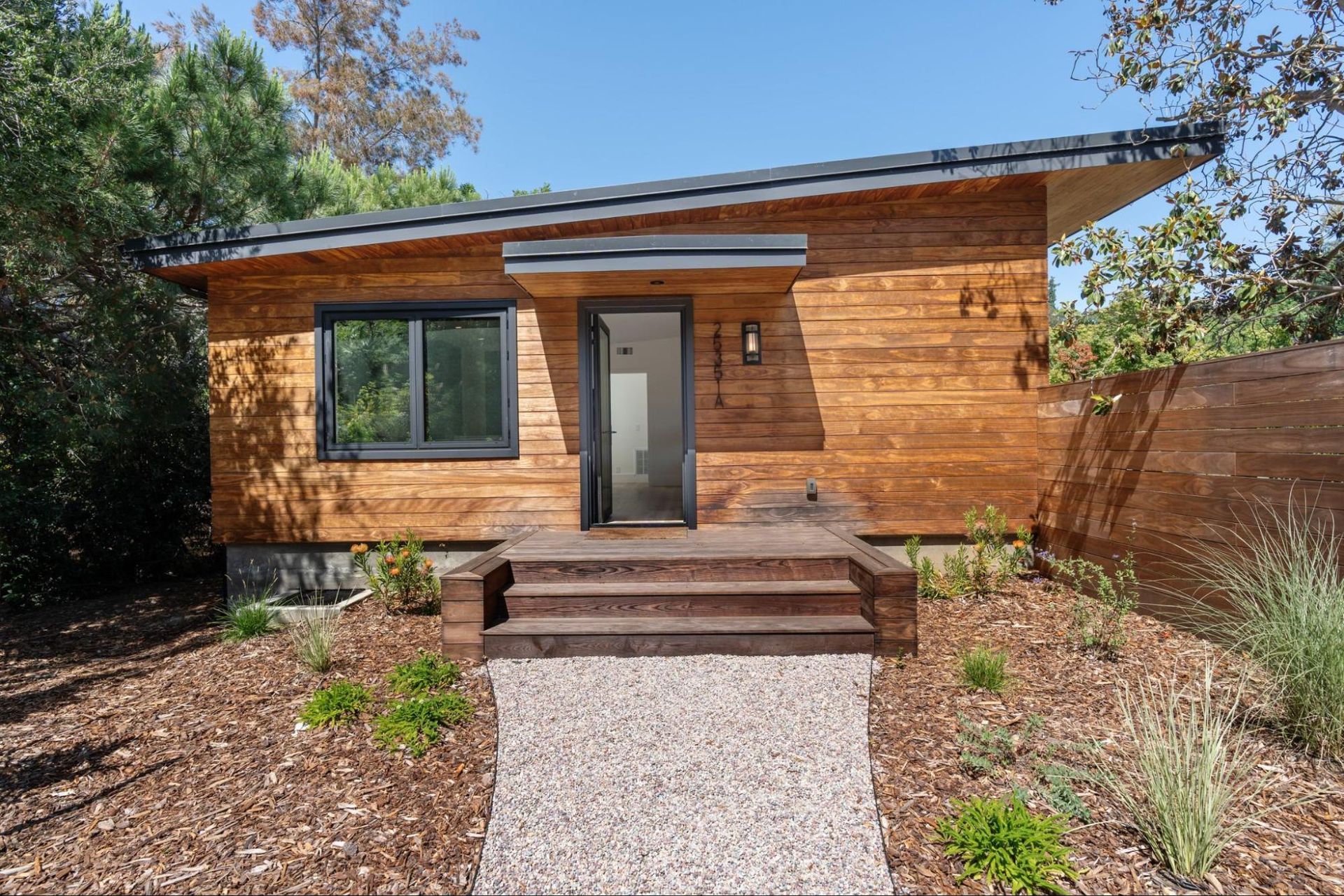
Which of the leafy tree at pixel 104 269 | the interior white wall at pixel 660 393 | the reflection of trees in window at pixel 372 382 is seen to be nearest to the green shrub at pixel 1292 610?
the reflection of trees in window at pixel 372 382

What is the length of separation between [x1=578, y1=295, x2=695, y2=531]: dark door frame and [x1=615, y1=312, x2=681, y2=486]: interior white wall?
5.09 metres

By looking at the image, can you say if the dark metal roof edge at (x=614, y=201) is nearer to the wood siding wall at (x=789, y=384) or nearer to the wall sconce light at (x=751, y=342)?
the wood siding wall at (x=789, y=384)

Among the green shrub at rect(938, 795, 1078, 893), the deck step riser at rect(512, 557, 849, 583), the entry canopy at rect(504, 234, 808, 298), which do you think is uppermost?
the entry canopy at rect(504, 234, 808, 298)

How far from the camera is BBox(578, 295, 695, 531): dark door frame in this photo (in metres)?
5.00

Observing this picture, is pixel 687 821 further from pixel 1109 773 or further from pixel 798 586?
pixel 798 586

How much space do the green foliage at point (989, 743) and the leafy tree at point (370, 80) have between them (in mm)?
15604

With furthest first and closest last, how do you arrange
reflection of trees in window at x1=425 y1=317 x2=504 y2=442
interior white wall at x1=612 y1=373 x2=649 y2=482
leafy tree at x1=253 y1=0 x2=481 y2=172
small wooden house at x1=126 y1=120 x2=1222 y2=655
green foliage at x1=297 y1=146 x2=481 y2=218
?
1. leafy tree at x1=253 y1=0 x2=481 y2=172
2. interior white wall at x1=612 y1=373 x2=649 y2=482
3. green foliage at x1=297 y1=146 x2=481 y2=218
4. reflection of trees in window at x1=425 y1=317 x2=504 y2=442
5. small wooden house at x1=126 y1=120 x2=1222 y2=655

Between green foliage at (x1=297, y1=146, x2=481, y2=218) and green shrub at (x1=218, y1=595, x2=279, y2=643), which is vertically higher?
green foliage at (x1=297, y1=146, x2=481, y2=218)

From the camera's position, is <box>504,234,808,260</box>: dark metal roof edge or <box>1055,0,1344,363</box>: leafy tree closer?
<box>504,234,808,260</box>: dark metal roof edge

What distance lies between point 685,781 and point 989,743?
1.21m

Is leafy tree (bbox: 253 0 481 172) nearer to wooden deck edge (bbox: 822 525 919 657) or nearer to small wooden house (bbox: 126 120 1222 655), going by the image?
small wooden house (bbox: 126 120 1222 655)

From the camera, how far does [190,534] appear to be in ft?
22.4

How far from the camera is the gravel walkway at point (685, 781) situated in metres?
1.92

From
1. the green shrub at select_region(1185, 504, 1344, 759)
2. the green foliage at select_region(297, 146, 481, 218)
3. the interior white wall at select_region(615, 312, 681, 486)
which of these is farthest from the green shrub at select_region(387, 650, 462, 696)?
the interior white wall at select_region(615, 312, 681, 486)
